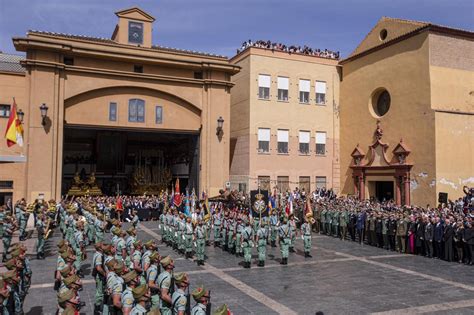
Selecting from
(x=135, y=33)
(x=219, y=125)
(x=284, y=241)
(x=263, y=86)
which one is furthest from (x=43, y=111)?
(x=284, y=241)

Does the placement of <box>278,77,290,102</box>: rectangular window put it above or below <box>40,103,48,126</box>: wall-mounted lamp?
above

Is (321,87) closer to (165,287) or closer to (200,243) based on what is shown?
(200,243)

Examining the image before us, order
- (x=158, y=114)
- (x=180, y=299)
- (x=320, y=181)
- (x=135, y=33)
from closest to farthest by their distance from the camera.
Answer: (x=180, y=299), (x=158, y=114), (x=135, y=33), (x=320, y=181)

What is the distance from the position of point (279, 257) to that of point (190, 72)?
17.2m

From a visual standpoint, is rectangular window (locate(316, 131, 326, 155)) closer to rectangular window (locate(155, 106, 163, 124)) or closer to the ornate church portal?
the ornate church portal

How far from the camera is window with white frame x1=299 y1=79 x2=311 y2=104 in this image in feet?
112

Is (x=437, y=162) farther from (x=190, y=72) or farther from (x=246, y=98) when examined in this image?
(x=190, y=72)

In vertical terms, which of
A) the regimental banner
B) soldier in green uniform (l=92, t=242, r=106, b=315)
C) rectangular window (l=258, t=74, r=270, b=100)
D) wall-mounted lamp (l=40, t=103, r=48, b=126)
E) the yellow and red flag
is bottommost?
soldier in green uniform (l=92, t=242, r=106, b=315)

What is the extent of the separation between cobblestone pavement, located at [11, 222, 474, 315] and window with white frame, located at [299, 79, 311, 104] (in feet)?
60.7

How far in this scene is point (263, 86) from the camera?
107 ft

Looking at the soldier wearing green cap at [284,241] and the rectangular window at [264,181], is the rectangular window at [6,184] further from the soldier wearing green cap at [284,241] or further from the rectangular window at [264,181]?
the soldier wearing green cap at [284,241]

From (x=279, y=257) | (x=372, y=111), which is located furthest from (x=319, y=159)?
(x=279, y=257)

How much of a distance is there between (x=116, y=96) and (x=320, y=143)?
16.6 metres

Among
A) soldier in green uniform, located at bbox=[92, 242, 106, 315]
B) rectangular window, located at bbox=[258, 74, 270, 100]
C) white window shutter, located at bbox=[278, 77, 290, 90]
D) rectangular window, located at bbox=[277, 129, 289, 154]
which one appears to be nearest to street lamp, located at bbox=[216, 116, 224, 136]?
rectangular window, located at bbox=[258, 74, 270, 100]
